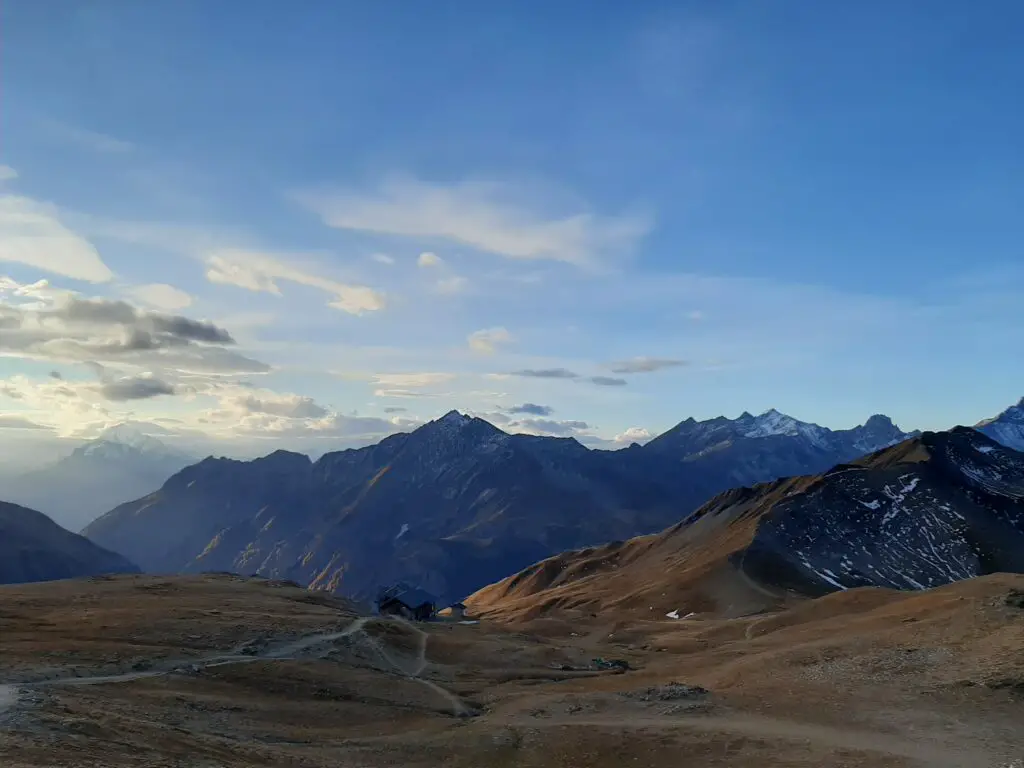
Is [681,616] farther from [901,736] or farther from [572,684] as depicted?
[901,736]

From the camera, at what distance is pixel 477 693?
58.8 meters

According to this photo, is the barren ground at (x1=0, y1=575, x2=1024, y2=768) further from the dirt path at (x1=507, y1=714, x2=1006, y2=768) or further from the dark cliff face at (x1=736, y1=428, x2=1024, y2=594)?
the dark cliff face at (x1=736, y1=428, x2=1024, y2=594)

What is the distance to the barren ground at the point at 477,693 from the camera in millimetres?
35688

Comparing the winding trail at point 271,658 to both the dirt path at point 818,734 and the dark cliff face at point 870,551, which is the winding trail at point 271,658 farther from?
the dark cliff face at point 870,551

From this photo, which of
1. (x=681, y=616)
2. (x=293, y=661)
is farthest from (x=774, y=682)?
(x=681, y=616)

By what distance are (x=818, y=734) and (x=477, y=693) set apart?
2838 cm

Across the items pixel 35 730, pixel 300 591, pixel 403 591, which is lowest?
pixel 403 591

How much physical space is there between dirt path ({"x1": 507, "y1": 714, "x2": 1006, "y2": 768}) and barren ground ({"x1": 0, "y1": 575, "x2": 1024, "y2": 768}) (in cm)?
19

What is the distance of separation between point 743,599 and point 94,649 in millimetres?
119626

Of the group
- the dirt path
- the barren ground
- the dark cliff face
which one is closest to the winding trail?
the barren ground

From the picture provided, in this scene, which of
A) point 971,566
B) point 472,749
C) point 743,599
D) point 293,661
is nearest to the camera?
point 472,749

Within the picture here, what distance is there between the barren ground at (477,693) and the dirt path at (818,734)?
0.63ft

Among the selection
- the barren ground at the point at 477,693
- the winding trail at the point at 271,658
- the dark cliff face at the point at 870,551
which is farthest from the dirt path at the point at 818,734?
the dark cliff face at the point at 870,551

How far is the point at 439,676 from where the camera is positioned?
213 ft
